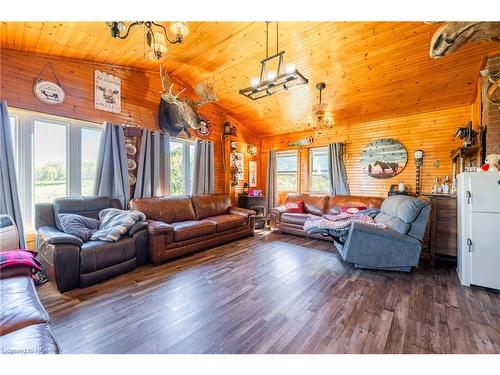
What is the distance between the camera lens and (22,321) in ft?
3.66

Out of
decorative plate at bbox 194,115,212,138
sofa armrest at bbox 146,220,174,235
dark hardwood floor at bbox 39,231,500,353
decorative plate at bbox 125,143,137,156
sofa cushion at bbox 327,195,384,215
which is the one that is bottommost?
dark hardwood floor at bbox 39,231,500,353

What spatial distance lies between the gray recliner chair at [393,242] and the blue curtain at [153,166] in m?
3.43

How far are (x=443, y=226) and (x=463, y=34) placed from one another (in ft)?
8.42

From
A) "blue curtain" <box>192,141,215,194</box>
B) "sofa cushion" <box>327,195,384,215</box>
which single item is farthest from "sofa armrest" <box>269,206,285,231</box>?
"blue curtain" <box>192,141,215,194</box>

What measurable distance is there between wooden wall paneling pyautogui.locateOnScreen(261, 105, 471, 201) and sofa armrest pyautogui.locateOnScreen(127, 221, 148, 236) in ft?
14.4

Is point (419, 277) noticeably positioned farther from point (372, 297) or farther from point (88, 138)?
point (88, 138)

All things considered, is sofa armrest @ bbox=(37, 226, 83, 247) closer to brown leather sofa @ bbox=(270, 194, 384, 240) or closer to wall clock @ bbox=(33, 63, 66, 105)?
wall clock @ bbox=(33, 63, 66, 105)

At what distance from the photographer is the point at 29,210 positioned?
118 inches

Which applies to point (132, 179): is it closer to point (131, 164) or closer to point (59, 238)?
point (131, 164)

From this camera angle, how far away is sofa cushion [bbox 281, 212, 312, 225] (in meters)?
4.54

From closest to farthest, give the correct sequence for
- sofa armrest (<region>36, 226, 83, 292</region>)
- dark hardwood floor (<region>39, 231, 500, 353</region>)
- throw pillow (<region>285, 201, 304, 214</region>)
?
dark hardwood floor (<region>39, 231, 500, 353</region>)
sofa armrest (<region>36, 226, 83, 292</region>)
throw pillow (<region>285, 201, 304, 214</region>)

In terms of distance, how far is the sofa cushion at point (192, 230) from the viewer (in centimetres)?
331
